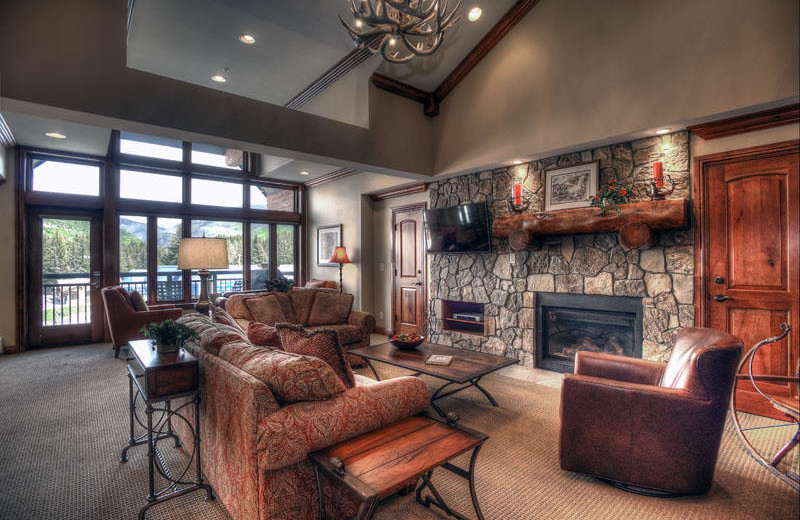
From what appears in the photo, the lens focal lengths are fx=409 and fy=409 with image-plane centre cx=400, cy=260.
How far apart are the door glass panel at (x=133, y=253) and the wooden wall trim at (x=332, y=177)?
9.21 feet

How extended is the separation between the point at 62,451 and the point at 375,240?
187 inches

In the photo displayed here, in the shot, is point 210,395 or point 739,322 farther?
point 739,322

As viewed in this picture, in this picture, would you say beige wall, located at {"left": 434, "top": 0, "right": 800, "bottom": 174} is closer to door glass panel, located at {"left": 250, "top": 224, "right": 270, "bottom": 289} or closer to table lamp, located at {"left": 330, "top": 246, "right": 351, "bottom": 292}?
table lamp, located at {"left": 330, "top": 246, "right": 351, "bottom": 292}

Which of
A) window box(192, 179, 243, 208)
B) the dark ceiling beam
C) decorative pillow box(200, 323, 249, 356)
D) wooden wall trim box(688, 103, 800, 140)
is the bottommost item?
decorative pillow box(200, 323, 249, 356)

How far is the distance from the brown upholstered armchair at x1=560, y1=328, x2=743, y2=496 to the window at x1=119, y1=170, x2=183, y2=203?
647 cm

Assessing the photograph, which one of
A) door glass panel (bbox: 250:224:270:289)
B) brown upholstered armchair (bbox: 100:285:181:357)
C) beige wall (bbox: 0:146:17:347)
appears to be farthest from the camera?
door glass panel (bbox: 250:224:270:289)

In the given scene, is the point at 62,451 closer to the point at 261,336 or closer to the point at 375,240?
the point at 261,336

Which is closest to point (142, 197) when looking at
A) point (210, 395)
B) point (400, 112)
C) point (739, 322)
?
point (400, 112)

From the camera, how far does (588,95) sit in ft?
12.3

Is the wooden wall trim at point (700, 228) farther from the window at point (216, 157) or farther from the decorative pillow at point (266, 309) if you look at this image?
the window at point (216, 157)

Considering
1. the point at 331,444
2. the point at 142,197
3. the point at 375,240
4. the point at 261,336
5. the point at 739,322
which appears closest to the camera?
the point at 331,444

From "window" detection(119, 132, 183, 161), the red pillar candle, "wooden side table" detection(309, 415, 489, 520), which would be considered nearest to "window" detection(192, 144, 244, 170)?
"window" detection(119, 132, 183, 161)

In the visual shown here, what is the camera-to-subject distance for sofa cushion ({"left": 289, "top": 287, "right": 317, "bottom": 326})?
476 centimetres

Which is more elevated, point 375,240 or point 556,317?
point 375,240
